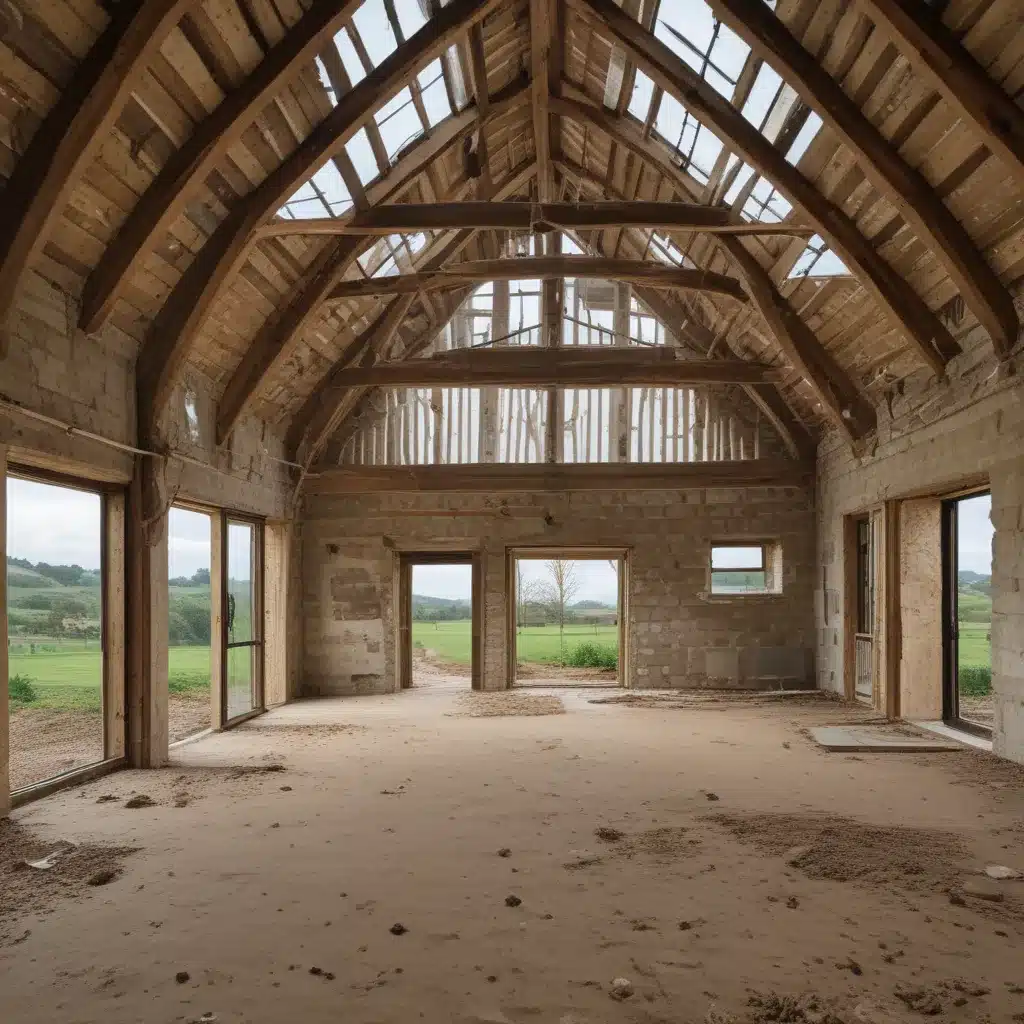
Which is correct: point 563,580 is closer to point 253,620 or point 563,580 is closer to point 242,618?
point 253,620

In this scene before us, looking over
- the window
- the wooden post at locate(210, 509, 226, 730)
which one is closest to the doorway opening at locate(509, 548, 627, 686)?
the window

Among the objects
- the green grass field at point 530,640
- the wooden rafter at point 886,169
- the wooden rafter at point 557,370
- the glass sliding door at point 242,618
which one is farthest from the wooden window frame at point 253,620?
the green grass field at point 530,640

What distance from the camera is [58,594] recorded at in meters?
6.82

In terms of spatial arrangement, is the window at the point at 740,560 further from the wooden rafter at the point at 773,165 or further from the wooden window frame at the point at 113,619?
the wooden window frame at the point at 113,619

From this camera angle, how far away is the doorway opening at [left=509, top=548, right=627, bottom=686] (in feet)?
38.5

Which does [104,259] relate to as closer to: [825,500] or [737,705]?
[737,705]

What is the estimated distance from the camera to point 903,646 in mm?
8398

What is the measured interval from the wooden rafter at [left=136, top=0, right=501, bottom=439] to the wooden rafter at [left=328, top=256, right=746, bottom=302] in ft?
5.67

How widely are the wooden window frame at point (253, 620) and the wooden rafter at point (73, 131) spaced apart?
3.88m

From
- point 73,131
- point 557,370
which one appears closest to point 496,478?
point 557,370

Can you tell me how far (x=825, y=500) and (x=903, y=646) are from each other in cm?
275

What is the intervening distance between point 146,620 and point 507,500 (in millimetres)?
5687

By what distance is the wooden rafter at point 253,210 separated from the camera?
222 inches

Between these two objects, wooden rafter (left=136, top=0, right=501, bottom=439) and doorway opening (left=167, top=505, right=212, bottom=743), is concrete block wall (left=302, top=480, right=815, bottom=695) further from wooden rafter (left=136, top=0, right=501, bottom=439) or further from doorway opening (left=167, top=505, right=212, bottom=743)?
wooden rafter (left=136, top=0, right=501, bottom=439)
